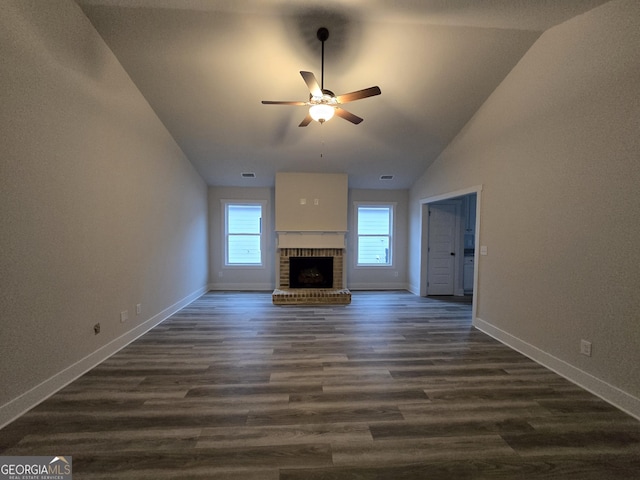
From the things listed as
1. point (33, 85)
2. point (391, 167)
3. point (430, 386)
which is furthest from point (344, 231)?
point (33, 85)

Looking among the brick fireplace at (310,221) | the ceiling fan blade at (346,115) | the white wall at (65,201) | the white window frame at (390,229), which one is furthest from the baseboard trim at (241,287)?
the ceiling fan blade at (346,115)

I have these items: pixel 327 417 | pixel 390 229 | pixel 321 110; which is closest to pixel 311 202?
pixel 390 229

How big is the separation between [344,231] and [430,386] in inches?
140

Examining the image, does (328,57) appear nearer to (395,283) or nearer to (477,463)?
(477,463)

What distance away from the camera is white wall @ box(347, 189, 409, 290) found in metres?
6.10

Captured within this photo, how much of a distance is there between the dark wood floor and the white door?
2.62 meters

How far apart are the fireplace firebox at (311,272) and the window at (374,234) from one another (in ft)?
3.21

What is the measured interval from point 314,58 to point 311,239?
3.28 metres

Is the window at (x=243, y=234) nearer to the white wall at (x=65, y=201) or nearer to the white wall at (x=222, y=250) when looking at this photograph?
the white wall at (x=222, y=250)

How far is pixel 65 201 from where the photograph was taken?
7.21 feet

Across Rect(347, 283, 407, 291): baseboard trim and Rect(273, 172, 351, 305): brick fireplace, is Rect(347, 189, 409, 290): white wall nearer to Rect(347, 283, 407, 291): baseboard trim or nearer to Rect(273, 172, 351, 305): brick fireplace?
Rect(347, 283, 407, 291): baseboard trim

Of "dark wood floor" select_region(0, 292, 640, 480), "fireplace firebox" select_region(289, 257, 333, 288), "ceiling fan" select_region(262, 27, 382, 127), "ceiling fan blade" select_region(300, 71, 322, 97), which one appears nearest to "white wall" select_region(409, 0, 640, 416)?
"dark wood floor" select_region(0, 292, 640, 480)

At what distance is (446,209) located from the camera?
555cm

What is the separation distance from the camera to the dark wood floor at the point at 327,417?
1.47m
